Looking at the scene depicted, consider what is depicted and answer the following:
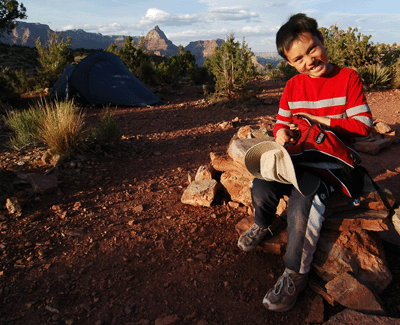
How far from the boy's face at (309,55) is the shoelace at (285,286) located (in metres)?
1.28

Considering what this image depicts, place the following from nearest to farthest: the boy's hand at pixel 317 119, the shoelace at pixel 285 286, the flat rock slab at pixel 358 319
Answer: the flat rock slab at pixel 358 319, the shoelace at pixel 285 286, the boy's hand at pixel 317 119

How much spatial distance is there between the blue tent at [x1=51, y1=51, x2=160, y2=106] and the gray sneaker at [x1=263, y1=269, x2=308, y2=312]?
22.2ft

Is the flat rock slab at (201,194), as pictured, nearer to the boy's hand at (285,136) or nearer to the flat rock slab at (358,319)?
the boy's hand at (285,136)

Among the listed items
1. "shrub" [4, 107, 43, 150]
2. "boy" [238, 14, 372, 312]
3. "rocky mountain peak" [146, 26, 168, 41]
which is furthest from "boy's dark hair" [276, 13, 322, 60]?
"rocky mountain peak" [146, 26, 168, 41]

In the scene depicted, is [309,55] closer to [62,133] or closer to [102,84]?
[62,133]

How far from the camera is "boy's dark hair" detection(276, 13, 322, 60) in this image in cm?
160

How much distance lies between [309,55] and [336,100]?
0.34m

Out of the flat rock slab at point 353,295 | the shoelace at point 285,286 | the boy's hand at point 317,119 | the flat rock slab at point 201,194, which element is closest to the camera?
the flat rock slab at point 353,295

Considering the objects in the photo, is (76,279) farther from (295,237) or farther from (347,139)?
(347,139)

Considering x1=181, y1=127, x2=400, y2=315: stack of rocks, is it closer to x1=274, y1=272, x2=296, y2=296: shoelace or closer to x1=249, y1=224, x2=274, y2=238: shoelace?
x1=249, y1=224, x2=274, y2=238: shoelace

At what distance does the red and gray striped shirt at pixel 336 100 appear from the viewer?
1.66 meters

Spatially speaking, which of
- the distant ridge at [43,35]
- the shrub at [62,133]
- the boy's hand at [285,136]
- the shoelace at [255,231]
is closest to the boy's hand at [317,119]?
the boy's hand at [285,136]

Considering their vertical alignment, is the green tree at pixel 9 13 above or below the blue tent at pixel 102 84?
above

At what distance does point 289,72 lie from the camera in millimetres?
11102
